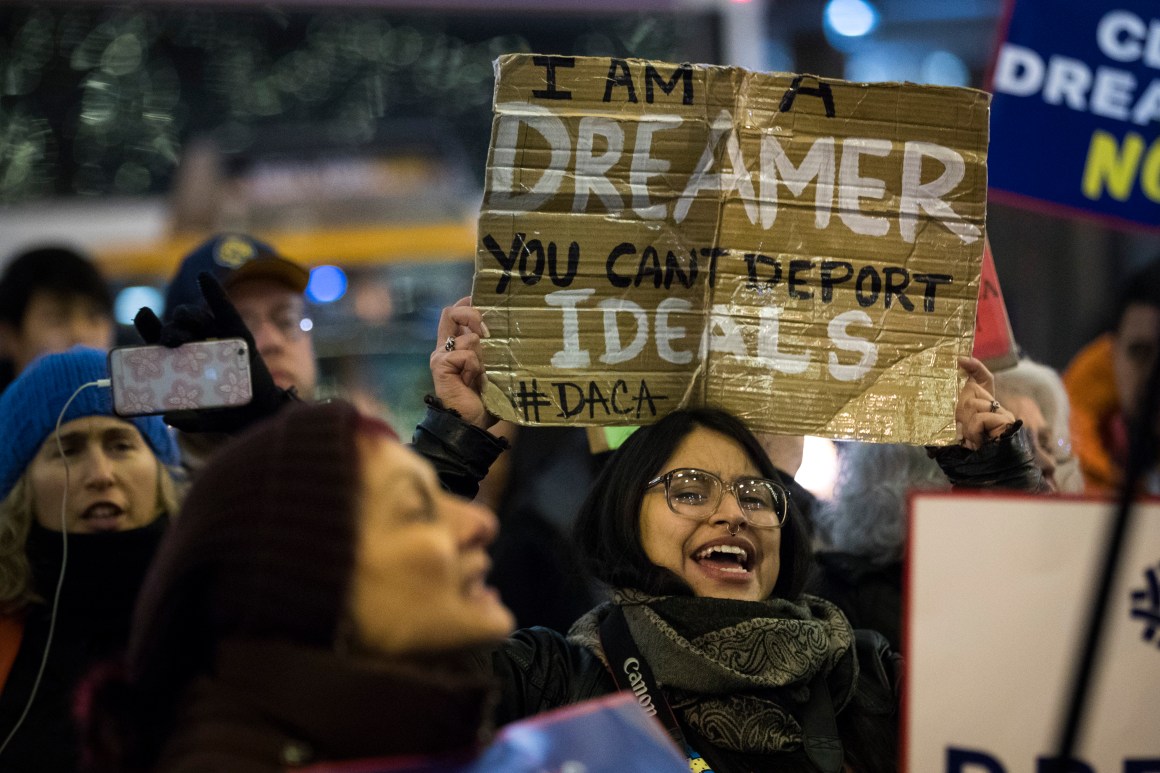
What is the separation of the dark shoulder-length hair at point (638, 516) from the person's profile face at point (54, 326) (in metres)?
2.38

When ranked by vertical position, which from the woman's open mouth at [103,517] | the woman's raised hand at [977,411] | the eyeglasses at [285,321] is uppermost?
the eyeglasses at [285,321]

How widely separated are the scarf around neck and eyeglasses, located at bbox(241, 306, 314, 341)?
1.56m

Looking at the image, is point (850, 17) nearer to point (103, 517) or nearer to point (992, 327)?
point (992, 327)

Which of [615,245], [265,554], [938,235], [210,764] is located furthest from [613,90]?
[210,764]

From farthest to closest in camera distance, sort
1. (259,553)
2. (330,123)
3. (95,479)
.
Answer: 1. (330,123)
2. (95,479)
3. (259,553)

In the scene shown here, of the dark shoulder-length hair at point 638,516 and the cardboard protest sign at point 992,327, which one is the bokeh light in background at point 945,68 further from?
the dark shoulder-length hair at point 638,516

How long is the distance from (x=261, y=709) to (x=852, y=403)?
1631 mm

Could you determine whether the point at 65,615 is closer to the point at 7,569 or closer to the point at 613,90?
the point at 7,569

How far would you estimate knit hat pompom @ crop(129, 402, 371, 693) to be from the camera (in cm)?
169

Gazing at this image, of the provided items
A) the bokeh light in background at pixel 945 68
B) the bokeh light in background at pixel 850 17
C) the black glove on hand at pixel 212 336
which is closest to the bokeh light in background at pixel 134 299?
the bokeh light in background at pixel 850 17

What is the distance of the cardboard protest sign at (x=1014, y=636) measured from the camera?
6.91 feet

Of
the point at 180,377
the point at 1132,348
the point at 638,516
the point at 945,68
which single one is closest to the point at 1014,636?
the point at 638,516

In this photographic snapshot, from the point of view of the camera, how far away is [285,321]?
12.7 ft

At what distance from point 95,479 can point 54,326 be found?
1.68 m
